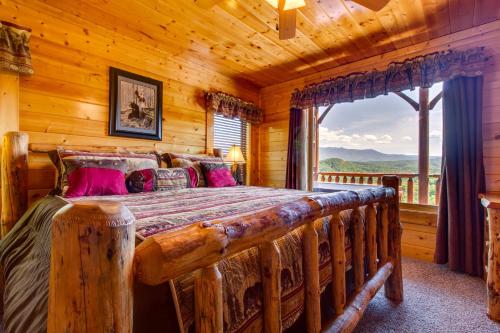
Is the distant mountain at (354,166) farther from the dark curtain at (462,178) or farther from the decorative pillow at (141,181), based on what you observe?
the decorative pillow at (141,181)

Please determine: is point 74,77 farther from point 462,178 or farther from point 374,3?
point 462,178

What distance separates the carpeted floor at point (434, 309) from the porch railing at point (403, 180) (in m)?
1.02

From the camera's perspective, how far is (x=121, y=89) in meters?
2.68

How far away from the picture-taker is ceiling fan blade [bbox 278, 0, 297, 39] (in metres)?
1.80

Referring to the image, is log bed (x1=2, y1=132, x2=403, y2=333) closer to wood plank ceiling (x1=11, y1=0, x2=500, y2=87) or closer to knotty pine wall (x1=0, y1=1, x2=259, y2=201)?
wood plank ceiling (x1=11, y1=0, x2=500, y2=87)

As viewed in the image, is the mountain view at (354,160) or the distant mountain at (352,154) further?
the distant mountain at (352,154)

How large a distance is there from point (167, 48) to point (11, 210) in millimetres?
2211

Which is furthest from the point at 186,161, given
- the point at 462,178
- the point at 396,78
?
the point at 462,178

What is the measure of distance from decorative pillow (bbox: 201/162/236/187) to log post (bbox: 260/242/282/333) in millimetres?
1958

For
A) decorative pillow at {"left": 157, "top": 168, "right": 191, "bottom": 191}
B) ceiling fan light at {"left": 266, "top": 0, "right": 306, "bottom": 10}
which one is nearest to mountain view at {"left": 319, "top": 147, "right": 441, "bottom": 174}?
decorative pillow at {"left": 157, "top": 168, "right": 191, "bottom": 191}

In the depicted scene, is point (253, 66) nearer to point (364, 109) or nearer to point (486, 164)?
point (486, 164)

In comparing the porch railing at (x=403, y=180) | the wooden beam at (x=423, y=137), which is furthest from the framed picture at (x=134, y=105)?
the porch railing at (x=403, y=180)

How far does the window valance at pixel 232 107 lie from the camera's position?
3471 millimetres

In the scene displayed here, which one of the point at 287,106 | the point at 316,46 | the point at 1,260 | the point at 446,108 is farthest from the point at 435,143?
the point at 1,260
